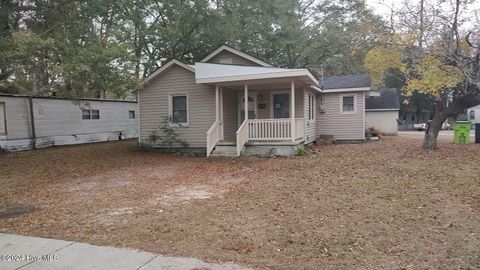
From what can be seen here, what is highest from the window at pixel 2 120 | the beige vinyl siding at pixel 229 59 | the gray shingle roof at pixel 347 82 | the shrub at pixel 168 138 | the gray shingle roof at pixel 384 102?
the beige vinyl siding at pixel 229 59

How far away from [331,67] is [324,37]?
14.3 ft

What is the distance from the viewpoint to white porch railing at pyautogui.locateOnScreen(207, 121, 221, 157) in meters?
12.3

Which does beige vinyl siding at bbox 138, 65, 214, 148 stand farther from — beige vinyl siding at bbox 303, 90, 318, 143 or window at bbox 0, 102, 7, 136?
window at bbox 0, 102, 7, 136

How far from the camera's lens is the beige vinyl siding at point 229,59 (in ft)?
47.6

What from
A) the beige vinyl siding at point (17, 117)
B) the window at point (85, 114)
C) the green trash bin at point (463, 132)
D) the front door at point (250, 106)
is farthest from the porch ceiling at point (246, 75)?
the window at point (85, 114)

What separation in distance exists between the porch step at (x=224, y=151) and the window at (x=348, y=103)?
7.71 metres

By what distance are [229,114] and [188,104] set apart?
185cm

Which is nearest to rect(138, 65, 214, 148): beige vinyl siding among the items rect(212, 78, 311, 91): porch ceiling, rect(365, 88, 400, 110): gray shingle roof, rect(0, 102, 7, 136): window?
rect(212, 78, 311, 91): porch ceiling

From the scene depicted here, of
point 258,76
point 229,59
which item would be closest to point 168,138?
point 229,59

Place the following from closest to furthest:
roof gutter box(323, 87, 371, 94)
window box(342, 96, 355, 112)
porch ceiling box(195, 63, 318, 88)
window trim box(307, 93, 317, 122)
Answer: porch ceiling box(195, 63, 318, 88), window trim box(307, 93, 317, 122), roof gutter box(323, 87, 371, 94), window box(342, 96, 355, 112)

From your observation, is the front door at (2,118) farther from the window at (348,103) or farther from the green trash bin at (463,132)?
the green trash bin at (463,132)

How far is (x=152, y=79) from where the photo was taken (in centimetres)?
1399

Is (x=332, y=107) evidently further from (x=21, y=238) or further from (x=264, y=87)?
(x=21, y=238)

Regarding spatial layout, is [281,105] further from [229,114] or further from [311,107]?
[311,107]
